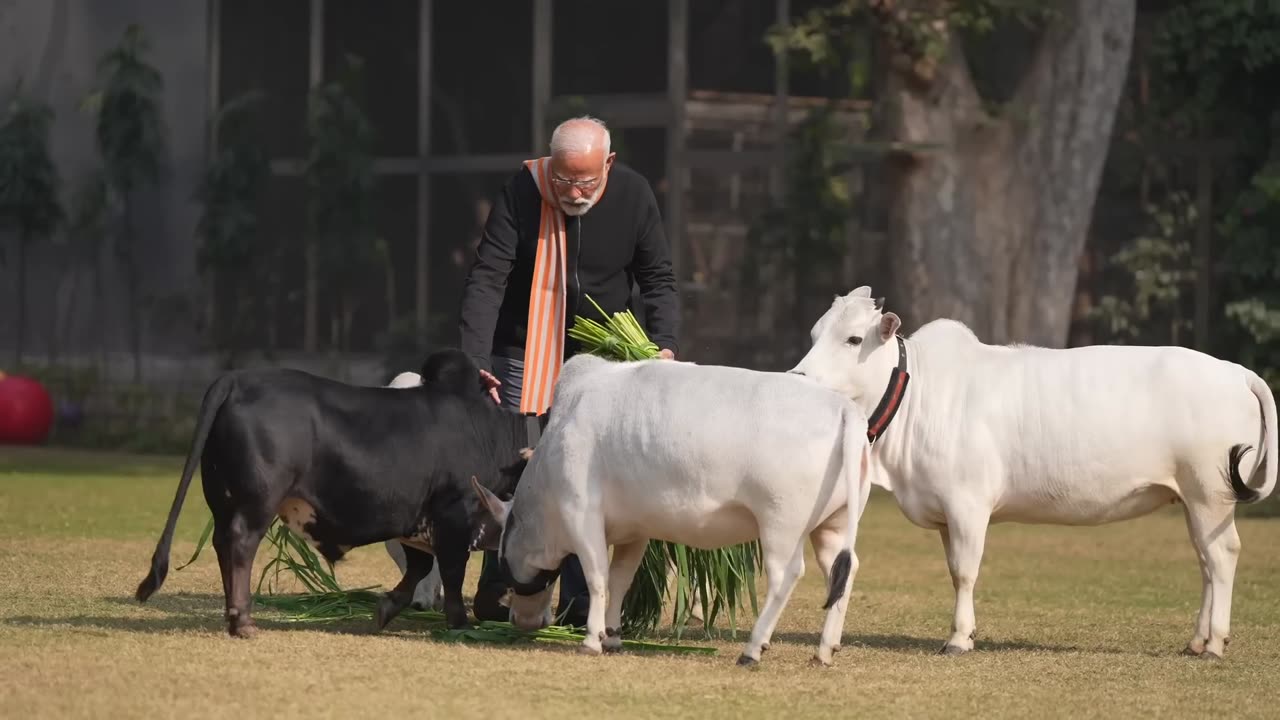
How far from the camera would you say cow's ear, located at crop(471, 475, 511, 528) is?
8.26 metres

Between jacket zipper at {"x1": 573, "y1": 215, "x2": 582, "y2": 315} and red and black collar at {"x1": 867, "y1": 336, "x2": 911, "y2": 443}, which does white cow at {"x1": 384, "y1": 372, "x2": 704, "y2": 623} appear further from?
red and black collar at {"x1": 867, "y1": 336, "x2": 911, "y2": 443}

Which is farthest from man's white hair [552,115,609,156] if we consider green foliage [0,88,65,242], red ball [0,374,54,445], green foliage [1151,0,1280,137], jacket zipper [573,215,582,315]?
green foliage [0,88,65,242]

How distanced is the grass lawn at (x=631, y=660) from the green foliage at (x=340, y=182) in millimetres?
11865

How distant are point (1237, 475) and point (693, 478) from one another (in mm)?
2501

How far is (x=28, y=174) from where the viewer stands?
24828 mm

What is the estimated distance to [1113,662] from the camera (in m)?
8.36

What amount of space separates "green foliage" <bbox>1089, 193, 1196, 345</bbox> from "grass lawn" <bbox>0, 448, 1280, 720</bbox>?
8.53 meters

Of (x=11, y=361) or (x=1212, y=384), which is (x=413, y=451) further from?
(x=11, y=361)

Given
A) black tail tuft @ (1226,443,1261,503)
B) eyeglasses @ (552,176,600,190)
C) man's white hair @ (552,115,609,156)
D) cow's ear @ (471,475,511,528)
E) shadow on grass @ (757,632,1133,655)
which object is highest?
man's white hair @ (552,115,609,156)

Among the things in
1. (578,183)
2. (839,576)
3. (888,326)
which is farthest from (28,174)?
(839,576)

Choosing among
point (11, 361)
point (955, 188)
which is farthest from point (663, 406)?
point (11, 361)

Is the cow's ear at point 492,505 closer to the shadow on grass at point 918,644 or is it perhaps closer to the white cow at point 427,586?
the white cow at point 427,586

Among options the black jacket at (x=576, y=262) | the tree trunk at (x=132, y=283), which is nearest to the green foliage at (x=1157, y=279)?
the tree trunk at (x=132, y=283)

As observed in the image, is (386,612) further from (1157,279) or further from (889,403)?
(1157,279)
